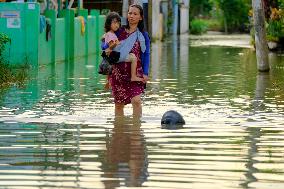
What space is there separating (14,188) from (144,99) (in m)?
9.03

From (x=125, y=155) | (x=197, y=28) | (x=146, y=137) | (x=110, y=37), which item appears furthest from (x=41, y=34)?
(x=197, y=28)

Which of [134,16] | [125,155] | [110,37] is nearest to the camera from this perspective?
[125,155]

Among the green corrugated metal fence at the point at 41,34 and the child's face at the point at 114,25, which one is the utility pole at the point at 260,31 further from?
the child's face at the point at 114,25

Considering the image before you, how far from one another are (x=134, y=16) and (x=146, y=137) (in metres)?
2.15

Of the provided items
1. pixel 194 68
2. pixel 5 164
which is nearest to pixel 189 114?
pixel 5 164

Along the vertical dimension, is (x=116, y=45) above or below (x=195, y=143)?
above

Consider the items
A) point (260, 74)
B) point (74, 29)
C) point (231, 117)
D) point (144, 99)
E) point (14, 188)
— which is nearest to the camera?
point (14, 188)

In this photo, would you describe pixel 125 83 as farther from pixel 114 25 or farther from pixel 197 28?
pixel 197 28

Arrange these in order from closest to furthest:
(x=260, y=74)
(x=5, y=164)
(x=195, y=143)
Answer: (x=5, y=164)
(x=195, y=143)
(x=260, y=74)

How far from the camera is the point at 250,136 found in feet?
40.1

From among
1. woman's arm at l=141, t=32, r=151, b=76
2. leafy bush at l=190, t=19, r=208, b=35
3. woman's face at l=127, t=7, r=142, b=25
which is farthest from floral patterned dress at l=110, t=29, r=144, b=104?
leafy bush at l=190, t=19, r=208, b=35

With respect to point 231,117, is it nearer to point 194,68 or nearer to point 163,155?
point 163,155

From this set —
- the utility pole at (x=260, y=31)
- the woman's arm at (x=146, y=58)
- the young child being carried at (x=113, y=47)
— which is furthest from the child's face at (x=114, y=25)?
the utility pole at (x=260, y=31)

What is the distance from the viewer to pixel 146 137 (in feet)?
39.7
